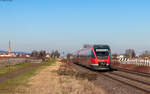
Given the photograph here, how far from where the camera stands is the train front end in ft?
89.1

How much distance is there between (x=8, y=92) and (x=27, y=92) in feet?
3.11

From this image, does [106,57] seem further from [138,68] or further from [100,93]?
[100,93]

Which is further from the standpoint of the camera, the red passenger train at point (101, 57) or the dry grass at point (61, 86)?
the red passenger train at point (101, 57)

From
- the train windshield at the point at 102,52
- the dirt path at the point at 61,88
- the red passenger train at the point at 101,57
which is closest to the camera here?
the dirt path at the point at 61,88

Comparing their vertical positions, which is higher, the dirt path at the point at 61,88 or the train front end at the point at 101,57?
the train front end at the point at 101,57

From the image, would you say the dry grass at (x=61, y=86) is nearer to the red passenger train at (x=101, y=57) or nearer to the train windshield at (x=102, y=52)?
the red passenger train at (x=101, y=57)

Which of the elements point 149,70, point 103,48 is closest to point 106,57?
point 103,48

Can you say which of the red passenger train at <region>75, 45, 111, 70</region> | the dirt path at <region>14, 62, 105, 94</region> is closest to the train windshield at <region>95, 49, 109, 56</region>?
the red passenger train at <region>75, 45, 111, 70</region>

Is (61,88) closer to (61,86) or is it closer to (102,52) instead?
(61,86)

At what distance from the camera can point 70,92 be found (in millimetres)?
11414

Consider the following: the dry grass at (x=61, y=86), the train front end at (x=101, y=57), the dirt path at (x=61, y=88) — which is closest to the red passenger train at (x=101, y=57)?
the train front end at (x=101, y=57)

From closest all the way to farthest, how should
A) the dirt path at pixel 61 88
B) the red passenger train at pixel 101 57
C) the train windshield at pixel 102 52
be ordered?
the dirt path at pixel 61 88 < the red passenger train at pixel 101 57 < the train windshield at pixel 102 52

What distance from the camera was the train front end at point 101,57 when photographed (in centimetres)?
2717

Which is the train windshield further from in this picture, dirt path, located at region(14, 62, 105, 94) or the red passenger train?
dirt path, located at region(14, 62, 105, 94)
